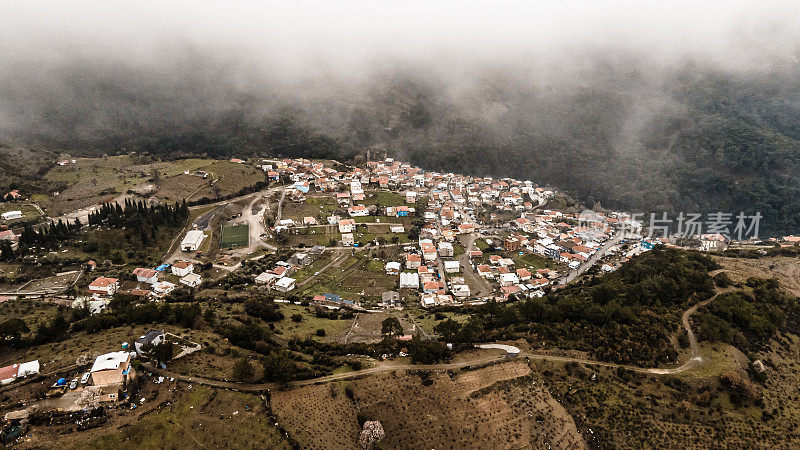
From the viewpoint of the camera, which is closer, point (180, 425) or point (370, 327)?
point (180, 425)

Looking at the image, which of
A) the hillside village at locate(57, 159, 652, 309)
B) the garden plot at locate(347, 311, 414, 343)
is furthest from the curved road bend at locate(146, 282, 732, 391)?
the hillside village at locate(57, 159, 652, 309)

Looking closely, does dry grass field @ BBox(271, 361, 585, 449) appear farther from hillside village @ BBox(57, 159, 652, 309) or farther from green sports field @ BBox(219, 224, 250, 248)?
green sports field @ BBox(219, 224, 250, 248)

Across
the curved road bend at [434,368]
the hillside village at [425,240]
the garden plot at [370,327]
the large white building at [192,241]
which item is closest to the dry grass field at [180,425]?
the curved road bend at [434,368]

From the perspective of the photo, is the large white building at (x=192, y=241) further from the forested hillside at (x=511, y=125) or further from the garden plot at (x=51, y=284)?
the forested hillside at (x=511, y=125)

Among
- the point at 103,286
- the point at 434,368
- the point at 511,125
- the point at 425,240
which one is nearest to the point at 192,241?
the point at 103,286

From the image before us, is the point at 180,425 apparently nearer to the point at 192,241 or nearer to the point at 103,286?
the point at 103,286

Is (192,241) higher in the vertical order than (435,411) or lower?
lower
